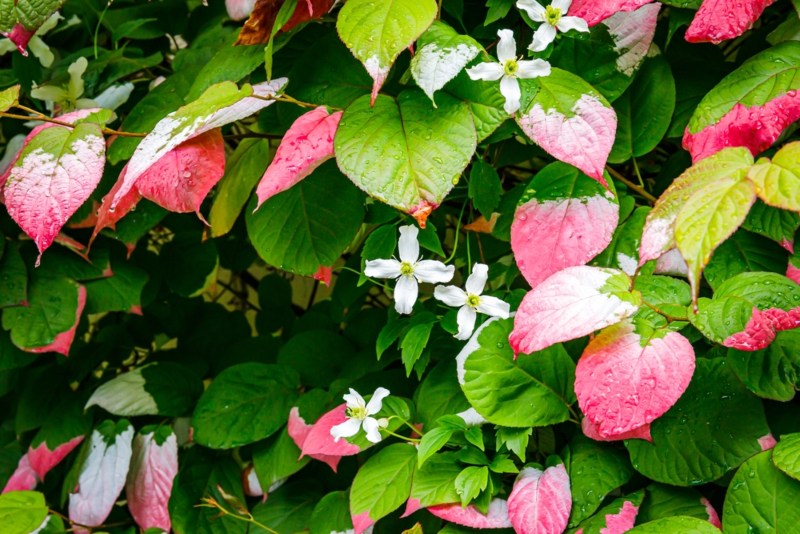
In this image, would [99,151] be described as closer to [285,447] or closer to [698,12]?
[285,447]

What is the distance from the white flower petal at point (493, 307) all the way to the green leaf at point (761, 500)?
9.8 inches

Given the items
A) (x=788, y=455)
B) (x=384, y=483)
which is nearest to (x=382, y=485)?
(x=384, y=483)

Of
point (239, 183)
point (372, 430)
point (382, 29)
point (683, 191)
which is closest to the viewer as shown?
point (683, 191)

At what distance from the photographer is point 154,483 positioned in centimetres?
103

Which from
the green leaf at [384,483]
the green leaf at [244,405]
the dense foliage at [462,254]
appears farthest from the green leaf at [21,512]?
the green leaf at [384,483]

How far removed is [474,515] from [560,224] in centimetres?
29

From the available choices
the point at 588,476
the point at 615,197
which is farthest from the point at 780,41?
the point at 588,476

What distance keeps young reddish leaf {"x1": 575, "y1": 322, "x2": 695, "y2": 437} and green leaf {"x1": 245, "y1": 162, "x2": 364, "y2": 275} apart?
319mm

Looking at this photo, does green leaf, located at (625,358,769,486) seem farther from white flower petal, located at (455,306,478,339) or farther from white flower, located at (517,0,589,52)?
white flower, located at (517,0,589,52)

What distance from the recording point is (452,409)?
0.81 metres

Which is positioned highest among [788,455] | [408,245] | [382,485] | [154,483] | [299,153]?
[299,153]

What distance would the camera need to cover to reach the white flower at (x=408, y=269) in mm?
746

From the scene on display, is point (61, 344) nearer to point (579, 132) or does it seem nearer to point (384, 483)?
point (384, 483)

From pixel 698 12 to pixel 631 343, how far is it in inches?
11.9
